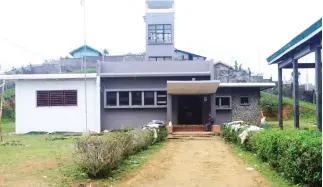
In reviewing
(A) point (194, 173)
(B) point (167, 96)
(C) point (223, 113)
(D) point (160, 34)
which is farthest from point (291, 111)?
(A) point (194, 173)

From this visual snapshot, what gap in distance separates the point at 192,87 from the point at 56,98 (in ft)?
28.8

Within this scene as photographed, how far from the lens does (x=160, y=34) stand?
3094 cm

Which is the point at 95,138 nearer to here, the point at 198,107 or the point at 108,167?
the point at 108,167

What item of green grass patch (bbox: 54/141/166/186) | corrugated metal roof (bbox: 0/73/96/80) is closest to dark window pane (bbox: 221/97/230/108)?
corrugated metal roof (bbox: 0/73/96/80)

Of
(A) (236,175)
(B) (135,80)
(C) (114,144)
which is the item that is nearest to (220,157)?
(A) (236,175)

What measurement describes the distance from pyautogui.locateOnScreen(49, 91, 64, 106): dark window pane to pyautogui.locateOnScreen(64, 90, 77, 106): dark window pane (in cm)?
25

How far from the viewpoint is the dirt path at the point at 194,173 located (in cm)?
838

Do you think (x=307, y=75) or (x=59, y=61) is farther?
(x=307, y=75)

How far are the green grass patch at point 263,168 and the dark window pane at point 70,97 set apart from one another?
1321 cm

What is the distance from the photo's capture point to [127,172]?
9.62m

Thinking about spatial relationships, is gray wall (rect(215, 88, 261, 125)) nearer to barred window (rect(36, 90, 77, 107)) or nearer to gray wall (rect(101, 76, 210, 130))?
gray wall (rect(101, 76, 210, 130))

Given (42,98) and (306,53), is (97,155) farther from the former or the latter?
(42,98)

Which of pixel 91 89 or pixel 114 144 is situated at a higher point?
pixel 91 89

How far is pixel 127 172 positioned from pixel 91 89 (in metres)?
15.8
